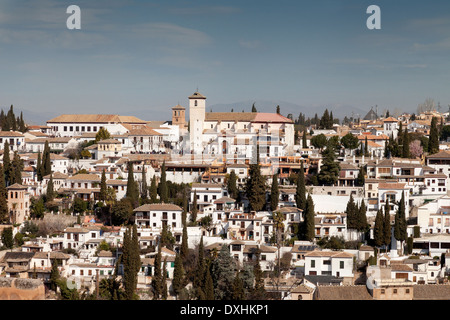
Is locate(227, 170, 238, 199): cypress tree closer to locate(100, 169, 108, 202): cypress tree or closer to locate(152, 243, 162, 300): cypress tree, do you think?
locate(100, 169, 108, 202): cypress tree

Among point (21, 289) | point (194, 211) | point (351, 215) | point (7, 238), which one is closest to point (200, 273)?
point (194, 211)

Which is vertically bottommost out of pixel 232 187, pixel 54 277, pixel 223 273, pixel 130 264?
pixel 54 277

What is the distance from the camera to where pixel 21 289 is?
1814cm

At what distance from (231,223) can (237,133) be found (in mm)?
9639

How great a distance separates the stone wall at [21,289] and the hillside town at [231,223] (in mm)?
50

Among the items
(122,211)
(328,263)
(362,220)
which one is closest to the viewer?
(328,263)

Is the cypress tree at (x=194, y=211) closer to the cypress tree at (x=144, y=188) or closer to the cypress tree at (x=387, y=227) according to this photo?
the cypress tree at (x=144, y=188)

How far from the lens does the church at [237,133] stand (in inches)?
1155

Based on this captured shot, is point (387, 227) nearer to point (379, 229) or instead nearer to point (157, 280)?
point (379, 229)

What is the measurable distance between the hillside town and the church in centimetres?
15

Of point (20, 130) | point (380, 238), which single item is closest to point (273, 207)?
point (380, 238)

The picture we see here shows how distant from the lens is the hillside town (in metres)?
19.0

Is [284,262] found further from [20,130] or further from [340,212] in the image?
[20,130]

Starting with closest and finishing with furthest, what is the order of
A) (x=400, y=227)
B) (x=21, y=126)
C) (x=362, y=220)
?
1. (x=400, y=227)
2. (x=362, y=220)
3. (x=21, y=126)
